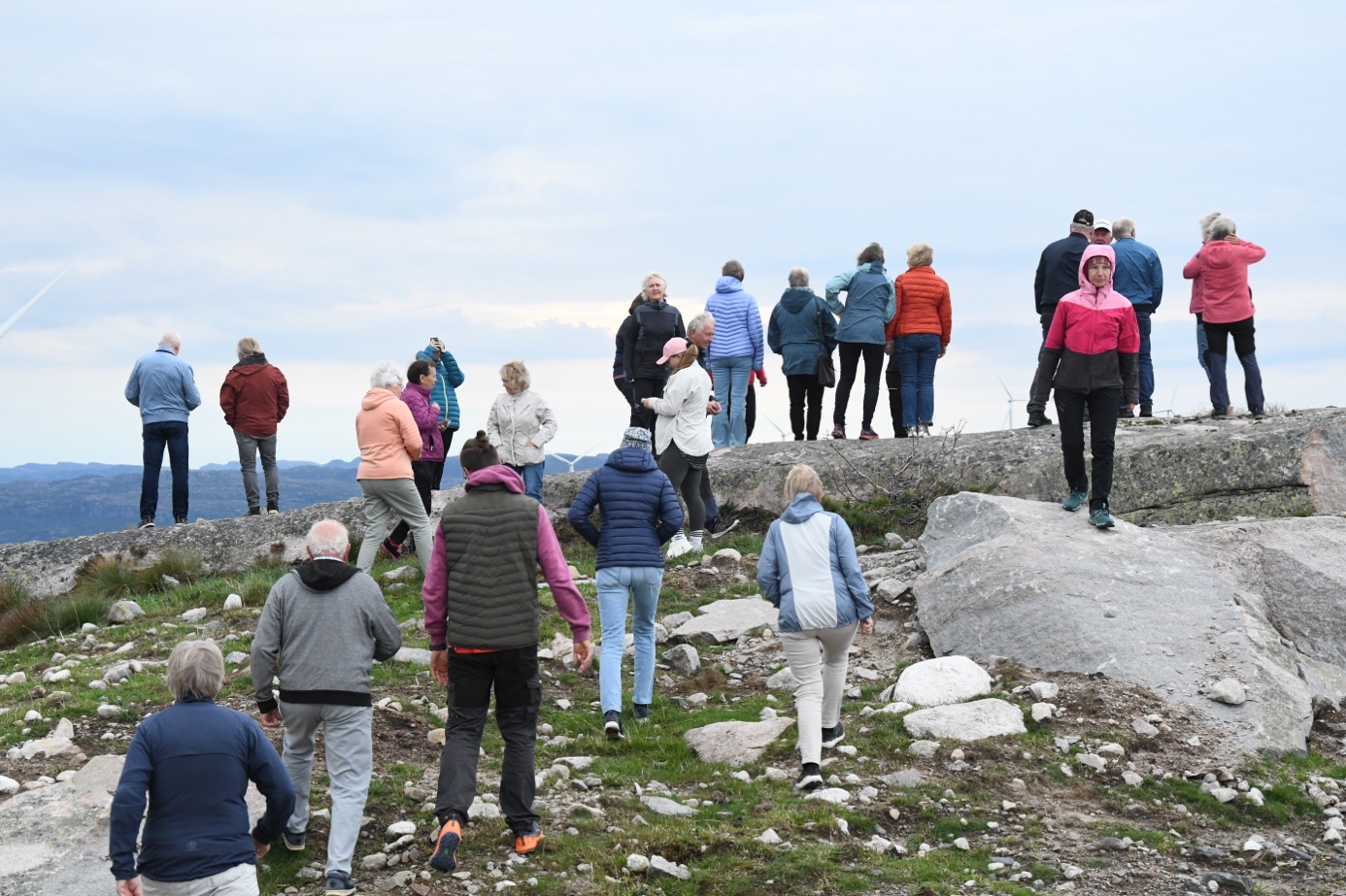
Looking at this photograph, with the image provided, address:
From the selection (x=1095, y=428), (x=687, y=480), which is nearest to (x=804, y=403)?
(x=687, y=480)

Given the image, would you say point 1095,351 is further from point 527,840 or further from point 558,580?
point 527,840

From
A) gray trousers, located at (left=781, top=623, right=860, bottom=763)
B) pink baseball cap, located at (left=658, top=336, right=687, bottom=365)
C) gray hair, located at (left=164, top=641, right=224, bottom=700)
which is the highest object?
pink baseball cap, located at (left=658, top=336, right=687, bottom=365)

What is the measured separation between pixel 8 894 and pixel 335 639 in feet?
7.03

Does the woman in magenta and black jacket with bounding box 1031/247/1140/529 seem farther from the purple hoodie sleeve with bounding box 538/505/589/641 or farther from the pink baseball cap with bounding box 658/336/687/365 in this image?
the purple hoodie sleeve with bounding box 538/505/589/641

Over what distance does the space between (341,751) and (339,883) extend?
709 mm

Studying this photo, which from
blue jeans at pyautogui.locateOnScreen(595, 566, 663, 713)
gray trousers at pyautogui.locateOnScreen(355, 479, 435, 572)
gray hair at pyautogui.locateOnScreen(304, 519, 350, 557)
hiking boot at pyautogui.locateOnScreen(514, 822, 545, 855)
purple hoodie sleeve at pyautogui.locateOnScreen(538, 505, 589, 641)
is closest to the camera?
gray hair at pyautogui.locateOnScreen(304, 519, 350, 557)

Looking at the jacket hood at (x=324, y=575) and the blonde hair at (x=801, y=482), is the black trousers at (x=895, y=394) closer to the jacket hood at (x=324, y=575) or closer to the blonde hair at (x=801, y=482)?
the blonde hair at (x=801, y=482)

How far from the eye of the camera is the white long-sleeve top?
44.5 ft

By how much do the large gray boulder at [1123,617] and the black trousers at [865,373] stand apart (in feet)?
15.4

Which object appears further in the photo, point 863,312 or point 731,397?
point 731,397

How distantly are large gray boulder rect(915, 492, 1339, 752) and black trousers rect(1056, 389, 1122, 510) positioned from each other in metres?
0.54

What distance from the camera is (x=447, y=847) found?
6.70 meters

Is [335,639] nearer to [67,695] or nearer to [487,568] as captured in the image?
[487,568]

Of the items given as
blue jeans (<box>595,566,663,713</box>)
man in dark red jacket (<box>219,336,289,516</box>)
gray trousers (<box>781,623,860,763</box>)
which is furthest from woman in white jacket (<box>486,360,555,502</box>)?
gray trousers (<box>781,623,860,763</box>)
